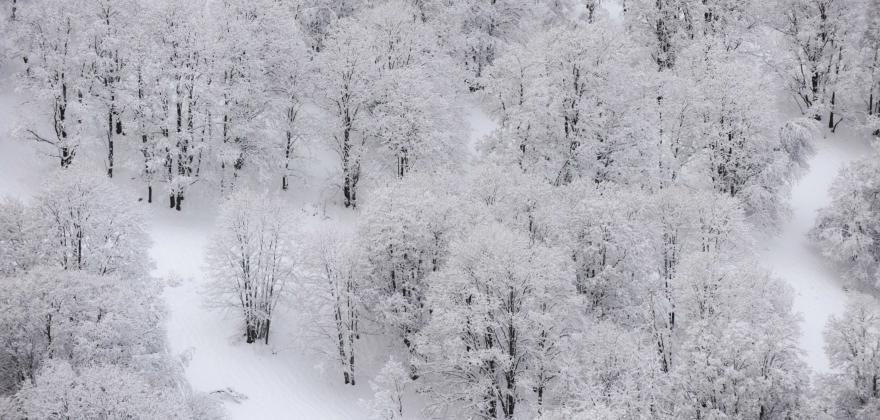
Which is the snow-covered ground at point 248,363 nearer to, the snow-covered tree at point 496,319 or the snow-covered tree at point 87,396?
the snow-covered tree at point 496,319

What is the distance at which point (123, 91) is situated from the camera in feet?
159

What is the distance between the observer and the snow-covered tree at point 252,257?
40969 millimetres

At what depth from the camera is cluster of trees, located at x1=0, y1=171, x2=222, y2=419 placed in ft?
92.1

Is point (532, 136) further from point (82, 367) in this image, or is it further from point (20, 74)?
point (20, 74)

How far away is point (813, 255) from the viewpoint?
51.3 metres

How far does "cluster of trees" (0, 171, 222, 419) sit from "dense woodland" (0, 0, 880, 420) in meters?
0.12

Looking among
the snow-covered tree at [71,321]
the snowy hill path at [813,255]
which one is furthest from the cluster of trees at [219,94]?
the snowy hill path at [813,255]

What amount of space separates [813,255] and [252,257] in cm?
3626

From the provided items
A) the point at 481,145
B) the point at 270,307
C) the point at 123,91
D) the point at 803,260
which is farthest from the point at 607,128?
the point at 123,91

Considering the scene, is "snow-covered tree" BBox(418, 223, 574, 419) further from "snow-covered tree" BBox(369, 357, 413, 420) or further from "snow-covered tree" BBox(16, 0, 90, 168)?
"snow-covered tree" BBox(16, 0, 90, 168)

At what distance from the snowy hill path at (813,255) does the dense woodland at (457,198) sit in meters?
1.62

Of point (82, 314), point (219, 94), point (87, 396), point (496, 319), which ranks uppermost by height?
point (219, 94)

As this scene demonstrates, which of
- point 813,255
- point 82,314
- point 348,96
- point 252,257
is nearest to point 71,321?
point 82,314

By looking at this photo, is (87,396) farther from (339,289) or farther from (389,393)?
(339,289)
